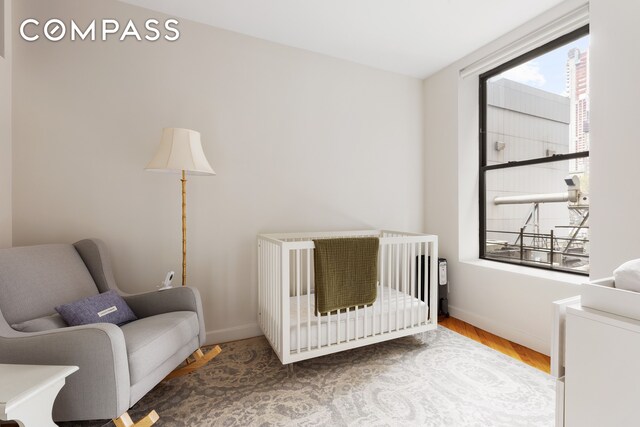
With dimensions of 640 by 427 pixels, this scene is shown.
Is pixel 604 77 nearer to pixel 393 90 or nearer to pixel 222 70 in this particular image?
pixel 393 90

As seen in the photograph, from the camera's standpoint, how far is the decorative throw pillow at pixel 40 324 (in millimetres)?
1325

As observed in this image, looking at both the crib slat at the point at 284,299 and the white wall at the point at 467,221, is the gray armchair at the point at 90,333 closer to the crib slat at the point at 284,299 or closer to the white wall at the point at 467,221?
the crib slat at the point at 284,299

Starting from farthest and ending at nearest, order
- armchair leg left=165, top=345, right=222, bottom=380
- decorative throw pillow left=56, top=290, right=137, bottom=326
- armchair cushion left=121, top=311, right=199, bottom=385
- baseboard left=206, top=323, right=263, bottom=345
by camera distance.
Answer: baseboard left=206, top=323, right=263, bottom=345 < armchair leg left=165, top=345, right=222, bottom=380 < decorative throw pillow left=56, top=290, right=137, bottom=326 < armchair cushion left=121, top=311, right=199, bottom=385

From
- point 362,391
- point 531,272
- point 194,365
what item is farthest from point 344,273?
point 531,272

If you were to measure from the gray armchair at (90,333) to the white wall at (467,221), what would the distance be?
233 cm

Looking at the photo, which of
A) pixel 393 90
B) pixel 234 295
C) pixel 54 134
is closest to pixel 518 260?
pixel 393 90

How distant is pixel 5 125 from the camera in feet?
5.74

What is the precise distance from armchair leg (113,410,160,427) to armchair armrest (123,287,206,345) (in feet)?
1.49

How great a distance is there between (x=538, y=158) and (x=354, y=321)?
2.04m

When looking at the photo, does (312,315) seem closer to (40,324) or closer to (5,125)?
(40,324)

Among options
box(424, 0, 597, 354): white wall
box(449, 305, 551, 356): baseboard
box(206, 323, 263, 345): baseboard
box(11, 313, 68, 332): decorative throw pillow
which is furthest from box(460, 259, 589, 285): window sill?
box(11, 313, 68, 332): decorative throw pillow

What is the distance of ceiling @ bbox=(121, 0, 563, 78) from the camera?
2.06 meters

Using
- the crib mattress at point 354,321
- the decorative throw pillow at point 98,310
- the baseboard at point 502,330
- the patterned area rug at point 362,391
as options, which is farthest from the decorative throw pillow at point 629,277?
the decorative throw pillow at point 98,310

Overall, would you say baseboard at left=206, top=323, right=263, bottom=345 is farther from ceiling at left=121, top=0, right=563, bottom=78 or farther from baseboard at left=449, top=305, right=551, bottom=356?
ceiling at left=121, top=0, right=563, bottom=78
